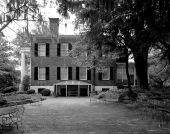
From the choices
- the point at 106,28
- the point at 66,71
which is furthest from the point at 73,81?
the point at 106,28

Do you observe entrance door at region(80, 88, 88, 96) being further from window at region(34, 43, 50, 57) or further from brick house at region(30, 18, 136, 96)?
window at region(34, 43, 50, 57)

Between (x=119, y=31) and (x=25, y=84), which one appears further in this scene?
(x=25, y=84)

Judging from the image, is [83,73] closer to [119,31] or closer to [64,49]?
[64,49]

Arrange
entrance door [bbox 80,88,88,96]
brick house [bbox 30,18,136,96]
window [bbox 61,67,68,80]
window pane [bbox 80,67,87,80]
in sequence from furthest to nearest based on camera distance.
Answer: entrance door [bbox 80,88,88,96]
window pane [bbox 80,67,87,80]
window [bbox 61,67,68,80]
brick house [bbox 30,18,136,96]

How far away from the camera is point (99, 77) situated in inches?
896

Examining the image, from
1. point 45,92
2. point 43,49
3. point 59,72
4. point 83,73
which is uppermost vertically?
point 43,49

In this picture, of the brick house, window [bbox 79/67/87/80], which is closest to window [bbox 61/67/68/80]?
the brick house

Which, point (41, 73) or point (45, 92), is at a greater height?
point (41, 73)

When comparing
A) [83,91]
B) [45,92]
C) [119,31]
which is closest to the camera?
[119,31]

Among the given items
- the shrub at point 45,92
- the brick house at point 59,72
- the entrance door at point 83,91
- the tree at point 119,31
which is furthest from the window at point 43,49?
the tree at point 119,31

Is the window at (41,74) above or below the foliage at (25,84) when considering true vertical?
above

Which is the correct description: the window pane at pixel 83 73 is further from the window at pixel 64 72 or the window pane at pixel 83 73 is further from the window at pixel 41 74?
the window at pixel 41 74

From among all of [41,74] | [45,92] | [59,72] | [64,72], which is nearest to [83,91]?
[64,72]

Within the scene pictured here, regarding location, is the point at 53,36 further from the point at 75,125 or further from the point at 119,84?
the point at 119,84
